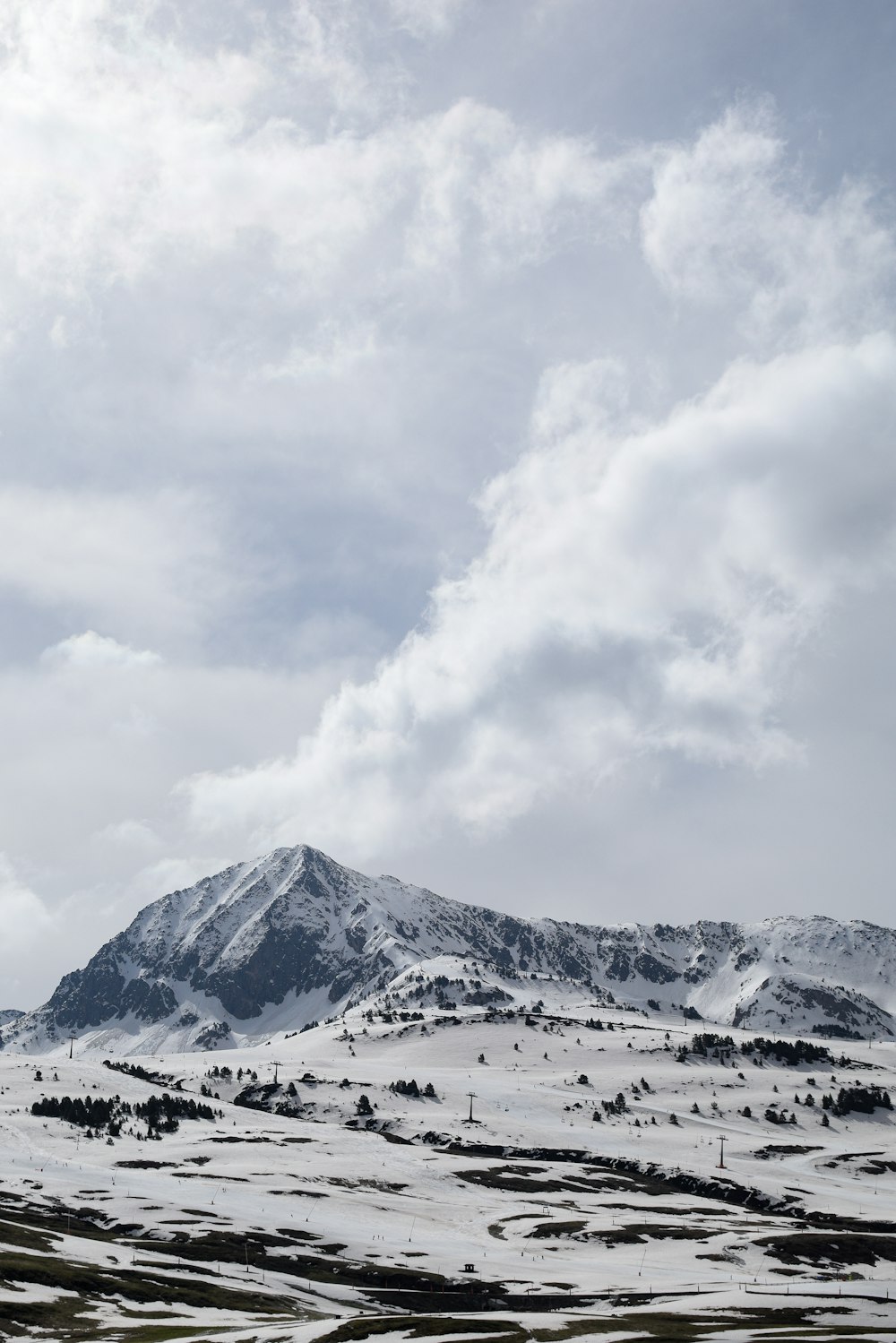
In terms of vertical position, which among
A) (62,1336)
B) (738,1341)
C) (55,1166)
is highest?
(738,1341)

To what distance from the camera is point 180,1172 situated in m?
188

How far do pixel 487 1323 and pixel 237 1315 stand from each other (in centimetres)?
2572

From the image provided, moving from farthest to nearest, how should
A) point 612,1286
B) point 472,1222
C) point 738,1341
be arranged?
point 472,1222
point 612,1286
point 738,1341

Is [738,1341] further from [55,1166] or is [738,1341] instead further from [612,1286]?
[55,1166]

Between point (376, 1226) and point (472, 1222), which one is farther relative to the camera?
point (472, 1222)

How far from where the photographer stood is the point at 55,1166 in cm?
18625

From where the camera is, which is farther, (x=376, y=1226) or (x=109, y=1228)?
(x=376, y=1226)

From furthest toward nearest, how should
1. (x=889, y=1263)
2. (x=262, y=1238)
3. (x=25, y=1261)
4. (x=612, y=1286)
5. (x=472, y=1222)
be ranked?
(x=472, y=1222), (x=889, y=1263), (x=262, y=1238), (x=612, y=1286), (x=25, y=1261)

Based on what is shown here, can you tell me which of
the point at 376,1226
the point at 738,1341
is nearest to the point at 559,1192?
the point at 376,1226

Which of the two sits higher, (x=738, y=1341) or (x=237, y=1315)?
(x=738, y=1341)

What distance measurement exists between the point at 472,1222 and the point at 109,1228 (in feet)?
190

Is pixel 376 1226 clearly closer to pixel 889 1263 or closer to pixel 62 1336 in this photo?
pixel 889 1263

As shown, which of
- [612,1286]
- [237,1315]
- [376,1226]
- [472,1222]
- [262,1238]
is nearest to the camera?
[237,1315]

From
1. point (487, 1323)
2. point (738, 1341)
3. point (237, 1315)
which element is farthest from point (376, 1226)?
point (738, 1341)
